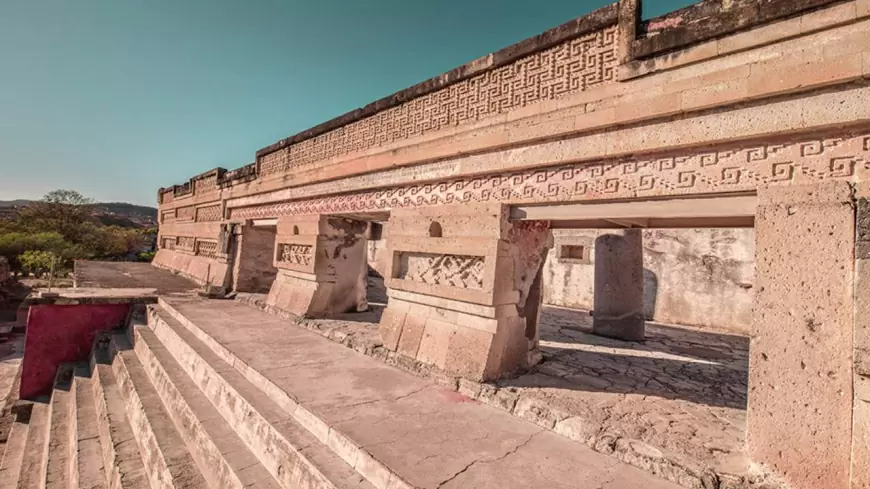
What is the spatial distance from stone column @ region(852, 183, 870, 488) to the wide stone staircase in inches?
31.3

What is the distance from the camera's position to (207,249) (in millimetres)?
9562

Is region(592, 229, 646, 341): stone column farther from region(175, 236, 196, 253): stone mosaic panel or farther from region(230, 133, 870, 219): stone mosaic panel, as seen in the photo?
region(175, 236, 196, 253): stone mosaic panel

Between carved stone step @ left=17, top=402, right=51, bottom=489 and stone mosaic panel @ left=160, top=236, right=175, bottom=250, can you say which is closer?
carved stone step @ left=17, top=402, right=51, bottom=489

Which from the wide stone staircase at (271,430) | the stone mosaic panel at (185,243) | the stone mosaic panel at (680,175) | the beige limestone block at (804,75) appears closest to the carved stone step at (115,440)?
the wide stone staircase at (271,430)

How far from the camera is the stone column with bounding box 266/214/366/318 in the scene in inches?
223

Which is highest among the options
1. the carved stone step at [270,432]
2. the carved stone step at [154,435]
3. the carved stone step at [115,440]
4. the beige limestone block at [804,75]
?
the beige limestone block at [804,75]

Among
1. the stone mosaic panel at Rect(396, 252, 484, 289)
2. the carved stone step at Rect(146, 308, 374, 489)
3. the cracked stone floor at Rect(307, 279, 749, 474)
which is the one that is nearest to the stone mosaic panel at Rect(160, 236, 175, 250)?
the cracked stone floor at Rect(307, 279, 749, 474)

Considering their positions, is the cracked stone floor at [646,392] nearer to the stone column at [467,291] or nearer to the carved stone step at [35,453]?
the stone column at [467,291]

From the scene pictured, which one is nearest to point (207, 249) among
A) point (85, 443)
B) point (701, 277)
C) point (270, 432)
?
point (85, 443)

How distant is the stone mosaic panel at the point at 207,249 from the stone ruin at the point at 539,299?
3.73m

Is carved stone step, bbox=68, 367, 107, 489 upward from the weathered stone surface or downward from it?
downward

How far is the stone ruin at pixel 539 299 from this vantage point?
189 centimetres

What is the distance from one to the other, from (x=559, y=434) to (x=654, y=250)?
22.5ft

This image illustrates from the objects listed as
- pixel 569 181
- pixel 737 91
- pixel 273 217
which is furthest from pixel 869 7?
pixel 273 217
